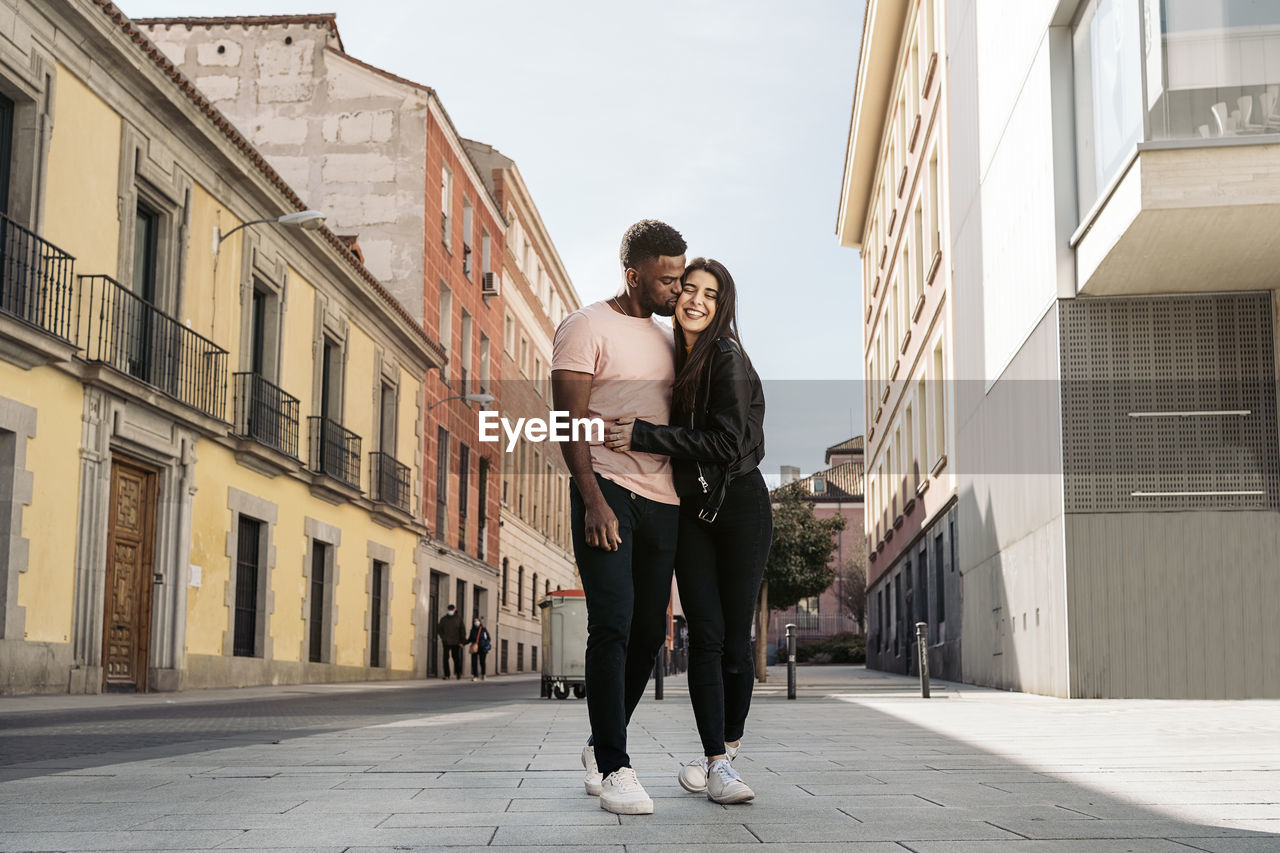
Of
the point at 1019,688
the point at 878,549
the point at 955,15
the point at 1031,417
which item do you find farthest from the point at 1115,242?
the point at 878,549

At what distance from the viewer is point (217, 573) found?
20.0m

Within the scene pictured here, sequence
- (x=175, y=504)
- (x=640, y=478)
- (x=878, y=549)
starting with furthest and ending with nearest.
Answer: (x=878, y=549)
(x=175, y=504)
(x=640, y=478)

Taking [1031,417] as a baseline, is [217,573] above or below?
below

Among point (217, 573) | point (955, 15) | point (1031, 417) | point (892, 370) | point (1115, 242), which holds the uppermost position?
point (955, 15)

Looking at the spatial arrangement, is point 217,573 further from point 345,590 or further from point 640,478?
point 640,478

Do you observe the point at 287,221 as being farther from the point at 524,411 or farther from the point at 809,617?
the point at 809,617

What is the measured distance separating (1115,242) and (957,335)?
941 cm

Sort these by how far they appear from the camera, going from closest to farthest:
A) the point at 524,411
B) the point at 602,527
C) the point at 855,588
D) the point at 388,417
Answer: the point at 602,527
the point at 388,417
the point at 524,411
the point at 855,588

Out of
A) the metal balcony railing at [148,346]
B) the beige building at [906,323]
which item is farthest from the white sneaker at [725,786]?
the beige building at [906,323]

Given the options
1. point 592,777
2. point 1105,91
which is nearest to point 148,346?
point 1105,91

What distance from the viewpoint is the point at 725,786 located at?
446cm

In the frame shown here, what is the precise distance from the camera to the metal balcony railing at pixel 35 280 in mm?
13883

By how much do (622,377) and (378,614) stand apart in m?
25.2

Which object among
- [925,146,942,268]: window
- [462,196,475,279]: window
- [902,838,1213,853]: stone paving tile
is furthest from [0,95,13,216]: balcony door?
[462,196,475,279]: window
